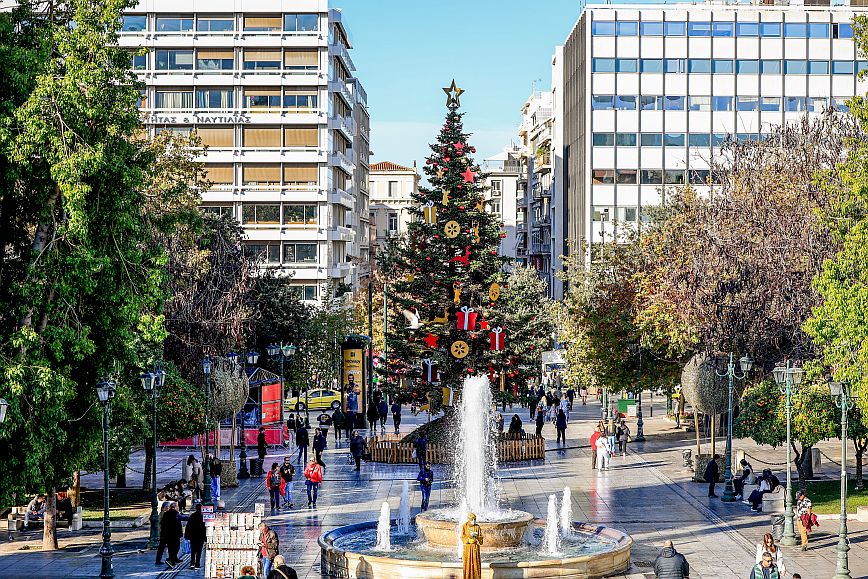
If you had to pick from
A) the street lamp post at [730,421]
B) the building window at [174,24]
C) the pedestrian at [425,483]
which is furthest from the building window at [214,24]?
the pedestrian at [425,483]

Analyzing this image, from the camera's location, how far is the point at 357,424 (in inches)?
2228

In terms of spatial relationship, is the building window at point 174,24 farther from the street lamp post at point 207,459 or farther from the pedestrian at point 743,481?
the pedestrian at point 743,481

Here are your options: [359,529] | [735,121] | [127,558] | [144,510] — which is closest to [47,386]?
[127,558]

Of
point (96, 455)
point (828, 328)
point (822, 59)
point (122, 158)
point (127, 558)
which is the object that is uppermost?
point (822, 59)

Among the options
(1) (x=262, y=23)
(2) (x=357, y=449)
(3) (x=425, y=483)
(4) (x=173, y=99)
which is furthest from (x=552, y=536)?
(1) (x=262, y=23)

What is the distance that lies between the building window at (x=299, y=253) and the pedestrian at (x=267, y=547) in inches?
2278

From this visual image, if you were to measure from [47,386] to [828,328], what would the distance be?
741 inches

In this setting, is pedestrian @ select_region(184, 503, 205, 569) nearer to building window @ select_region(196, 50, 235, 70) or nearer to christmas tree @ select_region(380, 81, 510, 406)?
christmas tree @ select_region(380, 81, 510, 406)

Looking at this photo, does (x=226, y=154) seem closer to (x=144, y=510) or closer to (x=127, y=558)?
(x=144, y=510)

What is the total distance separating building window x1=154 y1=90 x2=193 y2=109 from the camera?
79375 mm

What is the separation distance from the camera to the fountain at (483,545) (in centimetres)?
2423

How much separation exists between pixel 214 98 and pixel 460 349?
38.5 m

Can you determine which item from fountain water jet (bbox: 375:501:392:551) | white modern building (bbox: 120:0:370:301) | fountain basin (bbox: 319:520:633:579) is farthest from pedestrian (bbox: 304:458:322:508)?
white modern building (bbox: 120:0:370:301)

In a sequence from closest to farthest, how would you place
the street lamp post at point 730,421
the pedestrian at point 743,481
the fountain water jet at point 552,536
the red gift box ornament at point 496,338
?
1. the fountain water jet at point 552,536
2. the street lamp post at point 730,421
3. the pedestrian at point 743,481
4. the red gift box ornament at point 496,338
